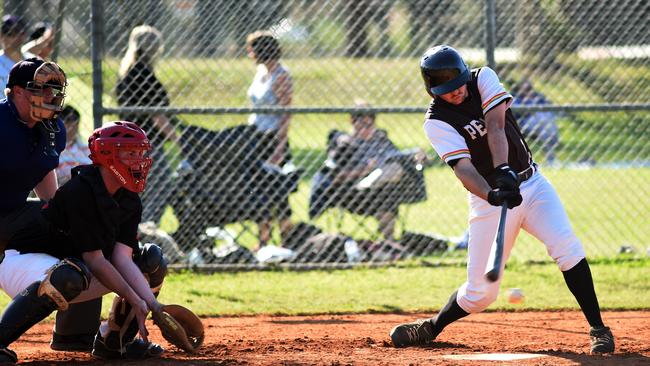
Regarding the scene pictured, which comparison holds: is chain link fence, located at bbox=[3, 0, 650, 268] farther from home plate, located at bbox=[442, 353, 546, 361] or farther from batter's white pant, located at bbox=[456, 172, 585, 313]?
home plate, located at bbox=[442, 353, 546, 361]

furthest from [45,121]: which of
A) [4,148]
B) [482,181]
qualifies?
[482,181]

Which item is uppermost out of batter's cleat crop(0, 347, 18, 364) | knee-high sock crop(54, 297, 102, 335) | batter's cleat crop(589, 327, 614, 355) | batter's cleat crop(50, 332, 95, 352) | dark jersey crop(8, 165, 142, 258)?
dark jersey crop(8, 165, 142, 258)

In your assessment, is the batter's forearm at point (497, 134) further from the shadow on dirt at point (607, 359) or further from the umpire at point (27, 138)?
the umpire at point (27, 138)

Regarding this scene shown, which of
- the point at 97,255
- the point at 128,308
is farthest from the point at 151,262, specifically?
the point at 97,255

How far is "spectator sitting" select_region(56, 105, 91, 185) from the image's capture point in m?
7.45

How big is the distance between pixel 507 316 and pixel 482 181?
196cm

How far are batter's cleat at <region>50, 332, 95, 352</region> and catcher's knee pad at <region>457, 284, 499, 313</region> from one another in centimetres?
185

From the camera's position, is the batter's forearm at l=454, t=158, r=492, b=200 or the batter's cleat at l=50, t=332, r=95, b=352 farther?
the batter's cleat at l=50, t=332, r=95, b=352

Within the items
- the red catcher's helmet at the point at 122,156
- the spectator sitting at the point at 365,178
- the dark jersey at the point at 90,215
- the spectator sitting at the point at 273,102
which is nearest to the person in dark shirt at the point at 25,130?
the dark jersey at the point at 90,215

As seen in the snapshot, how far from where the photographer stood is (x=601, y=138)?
1237 cm

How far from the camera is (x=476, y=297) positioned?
475 cm

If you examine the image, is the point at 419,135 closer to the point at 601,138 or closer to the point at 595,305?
the point at 601,138

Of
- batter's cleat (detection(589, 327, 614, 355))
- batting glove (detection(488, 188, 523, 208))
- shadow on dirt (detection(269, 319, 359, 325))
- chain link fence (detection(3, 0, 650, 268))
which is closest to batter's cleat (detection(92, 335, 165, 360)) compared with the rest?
shadow on dirt (detection(269, 319, 359, 325))

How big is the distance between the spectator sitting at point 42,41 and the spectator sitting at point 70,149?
44 centimetres
